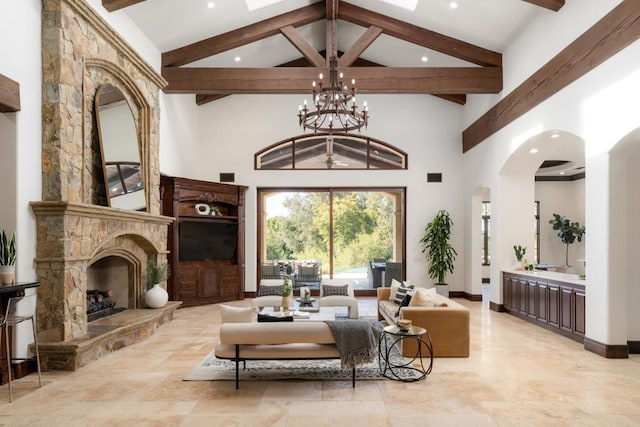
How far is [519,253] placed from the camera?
8.38 meters

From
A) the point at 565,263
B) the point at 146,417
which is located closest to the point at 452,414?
the point at 146,417

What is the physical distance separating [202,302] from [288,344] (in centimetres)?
564

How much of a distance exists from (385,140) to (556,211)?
6.37m

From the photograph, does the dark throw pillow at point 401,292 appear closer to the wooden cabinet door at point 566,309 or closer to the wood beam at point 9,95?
the wooden cabinet door at point 566,309

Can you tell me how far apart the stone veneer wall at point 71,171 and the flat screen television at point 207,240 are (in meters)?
2.88

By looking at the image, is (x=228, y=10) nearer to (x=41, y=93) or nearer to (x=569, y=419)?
(x=41, y=93)

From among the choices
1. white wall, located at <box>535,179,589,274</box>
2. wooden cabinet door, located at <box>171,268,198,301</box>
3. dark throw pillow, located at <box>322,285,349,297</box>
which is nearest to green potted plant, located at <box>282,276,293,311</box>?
dark throw pillow, located at <box>322,285,349,297</box>

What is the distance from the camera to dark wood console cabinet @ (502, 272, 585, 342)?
20.0ft

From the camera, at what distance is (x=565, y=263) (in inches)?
526

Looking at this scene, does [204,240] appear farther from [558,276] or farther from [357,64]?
[558,276]

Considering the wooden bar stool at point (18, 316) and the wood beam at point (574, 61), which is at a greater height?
the wood beam at point (574, 61)

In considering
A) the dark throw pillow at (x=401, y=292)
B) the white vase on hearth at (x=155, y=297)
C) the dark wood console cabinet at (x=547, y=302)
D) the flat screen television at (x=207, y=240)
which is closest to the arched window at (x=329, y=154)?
the flat screen television at (x=207, y=240)

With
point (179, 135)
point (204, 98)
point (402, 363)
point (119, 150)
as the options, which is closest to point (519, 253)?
point (402, 363)

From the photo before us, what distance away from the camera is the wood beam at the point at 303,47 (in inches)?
334
